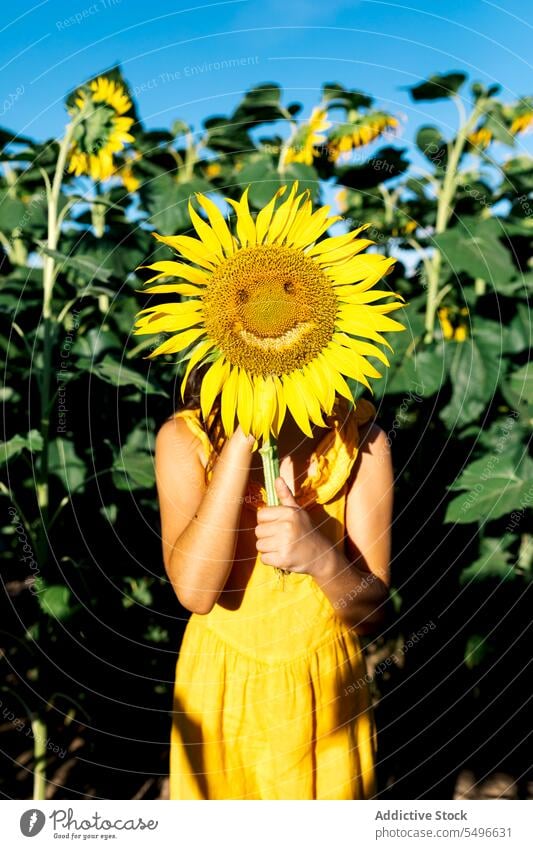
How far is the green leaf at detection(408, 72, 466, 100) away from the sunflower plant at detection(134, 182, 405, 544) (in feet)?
7.80

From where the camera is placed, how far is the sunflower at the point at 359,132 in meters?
3.73

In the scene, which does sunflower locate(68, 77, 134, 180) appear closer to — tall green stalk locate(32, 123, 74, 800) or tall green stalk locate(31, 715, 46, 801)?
tall green stalk locate(32, 123, 74, 800)

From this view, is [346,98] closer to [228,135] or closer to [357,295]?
[228,135]

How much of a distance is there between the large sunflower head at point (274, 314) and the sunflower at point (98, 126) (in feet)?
5.36

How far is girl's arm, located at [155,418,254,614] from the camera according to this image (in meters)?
1.29

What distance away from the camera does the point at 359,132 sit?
12.5 feet

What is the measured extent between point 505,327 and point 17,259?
2183 millimetres

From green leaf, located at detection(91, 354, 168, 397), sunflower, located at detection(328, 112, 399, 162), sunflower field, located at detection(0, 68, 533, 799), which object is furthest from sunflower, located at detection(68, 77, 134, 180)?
Answer: sunflower, located at detection(328, 112, 399, 162)

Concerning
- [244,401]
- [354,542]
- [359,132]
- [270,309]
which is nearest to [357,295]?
[270,309]

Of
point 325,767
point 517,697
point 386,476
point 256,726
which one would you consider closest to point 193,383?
point 386,476

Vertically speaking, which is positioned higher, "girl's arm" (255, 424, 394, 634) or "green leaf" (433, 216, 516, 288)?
"green leaf" (433, 216, 516, 288)

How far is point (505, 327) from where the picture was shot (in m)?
3.29

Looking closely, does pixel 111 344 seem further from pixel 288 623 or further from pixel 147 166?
pixel 288 623

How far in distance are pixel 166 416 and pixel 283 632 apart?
5.70ft
